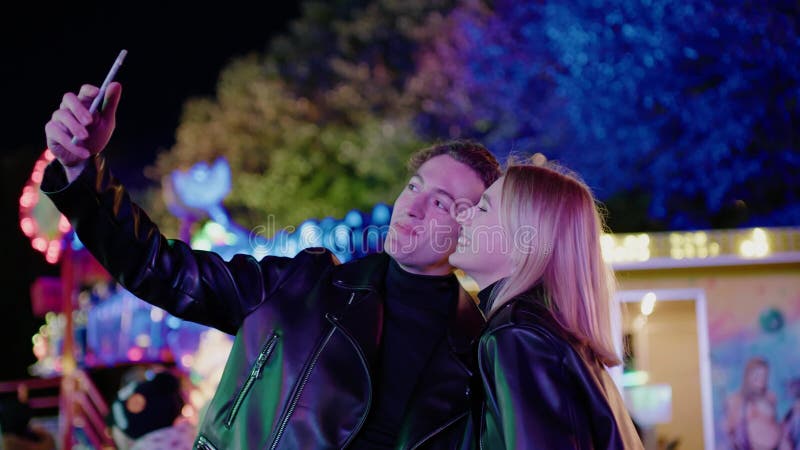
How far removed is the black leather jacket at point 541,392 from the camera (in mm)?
2119

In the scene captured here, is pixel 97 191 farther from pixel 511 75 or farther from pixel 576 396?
pixel 511 75

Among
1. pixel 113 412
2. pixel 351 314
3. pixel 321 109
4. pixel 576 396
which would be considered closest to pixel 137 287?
pixel 351 314

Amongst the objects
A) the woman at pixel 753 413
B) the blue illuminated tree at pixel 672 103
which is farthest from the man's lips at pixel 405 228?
the blue illuminated tree at pixel 672 103

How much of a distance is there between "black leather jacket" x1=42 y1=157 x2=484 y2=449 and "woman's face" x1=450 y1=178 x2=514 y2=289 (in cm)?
25

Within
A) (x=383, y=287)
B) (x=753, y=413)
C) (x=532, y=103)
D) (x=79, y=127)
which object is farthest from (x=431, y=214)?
(x=532, y=103)

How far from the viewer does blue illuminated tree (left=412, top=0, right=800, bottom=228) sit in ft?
46.3

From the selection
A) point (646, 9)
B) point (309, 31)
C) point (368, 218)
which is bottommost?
point (368, 218)

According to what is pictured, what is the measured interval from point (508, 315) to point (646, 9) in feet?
45.6

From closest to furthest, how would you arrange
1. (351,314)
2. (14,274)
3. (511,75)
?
(351,314) → (511,75) → (14,274)

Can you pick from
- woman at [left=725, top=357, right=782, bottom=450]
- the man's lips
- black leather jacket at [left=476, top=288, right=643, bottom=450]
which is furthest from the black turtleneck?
woman at [left=725, top=357, right=782, bottom=450]

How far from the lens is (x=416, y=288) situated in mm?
3027

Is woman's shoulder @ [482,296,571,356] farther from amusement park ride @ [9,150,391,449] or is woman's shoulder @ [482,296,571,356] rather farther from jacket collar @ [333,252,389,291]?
amusement park ride @ [9,150,391,449]

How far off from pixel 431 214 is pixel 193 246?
28.6ft

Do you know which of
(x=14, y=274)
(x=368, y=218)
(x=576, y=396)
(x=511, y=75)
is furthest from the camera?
(x=14, y=274)
